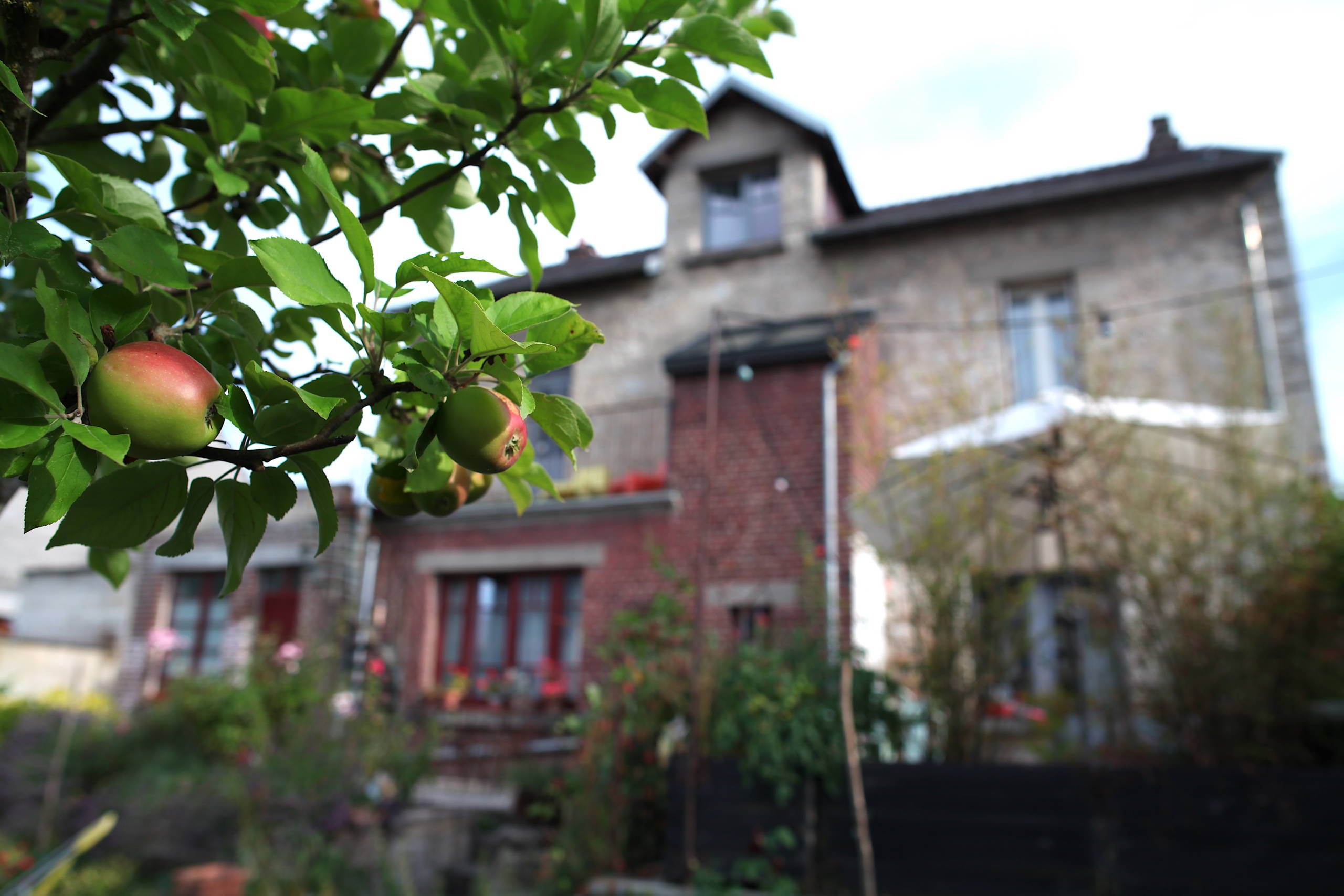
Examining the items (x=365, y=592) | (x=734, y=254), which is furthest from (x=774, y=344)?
(x=365, y=592)

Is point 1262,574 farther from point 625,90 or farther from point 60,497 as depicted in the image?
point 60,497

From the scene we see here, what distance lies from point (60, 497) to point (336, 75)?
32.3 inches

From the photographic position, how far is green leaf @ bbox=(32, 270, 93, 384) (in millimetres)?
707

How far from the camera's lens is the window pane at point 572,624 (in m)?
8.33

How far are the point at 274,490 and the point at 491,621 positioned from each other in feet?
27.2

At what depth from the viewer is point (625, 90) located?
3.54 feet

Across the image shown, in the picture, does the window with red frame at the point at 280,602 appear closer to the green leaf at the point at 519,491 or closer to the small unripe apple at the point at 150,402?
the green leaf at the point at 519,491

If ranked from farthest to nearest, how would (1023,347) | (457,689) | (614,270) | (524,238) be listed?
(614,270), (1023,347), (457,689), (524,238)

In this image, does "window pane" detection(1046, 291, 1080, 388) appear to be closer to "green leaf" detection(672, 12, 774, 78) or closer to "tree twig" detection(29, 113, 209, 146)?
"green leaf" detection(672, 12, 774, 78)

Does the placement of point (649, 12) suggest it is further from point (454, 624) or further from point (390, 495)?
point (454, 624)

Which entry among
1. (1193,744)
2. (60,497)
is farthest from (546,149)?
(1193,744)

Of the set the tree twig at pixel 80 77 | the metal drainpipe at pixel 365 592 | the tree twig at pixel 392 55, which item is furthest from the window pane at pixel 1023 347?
the tree twig at pixel 80 77

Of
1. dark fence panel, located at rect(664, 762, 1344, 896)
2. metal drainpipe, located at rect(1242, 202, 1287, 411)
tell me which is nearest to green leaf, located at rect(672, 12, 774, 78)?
dark fence panel, located at rect(664, 762, 1344, 896)

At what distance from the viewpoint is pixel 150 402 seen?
0.74m
